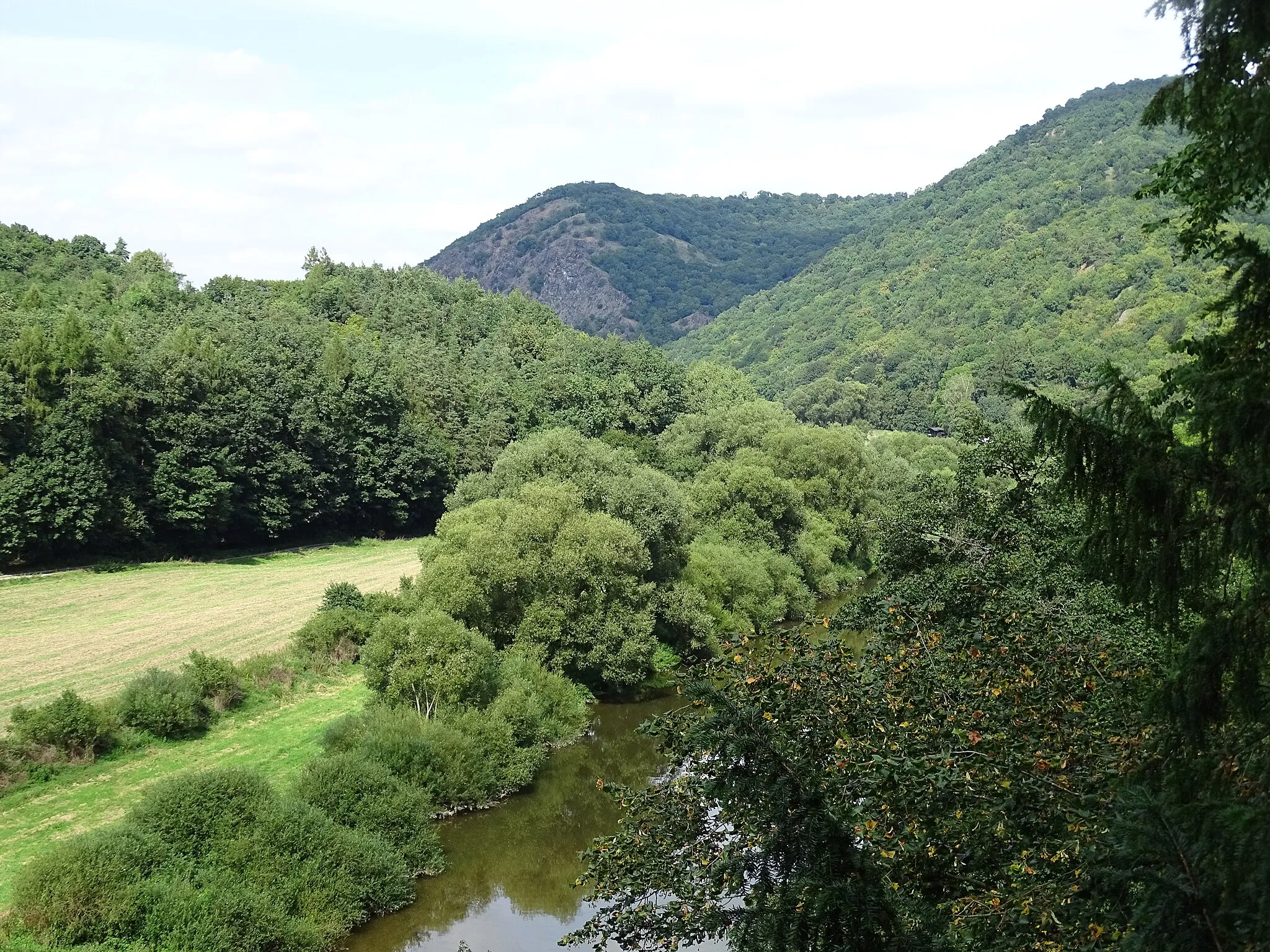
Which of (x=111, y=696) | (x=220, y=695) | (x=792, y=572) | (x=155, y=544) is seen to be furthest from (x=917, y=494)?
(x=155, y=544)

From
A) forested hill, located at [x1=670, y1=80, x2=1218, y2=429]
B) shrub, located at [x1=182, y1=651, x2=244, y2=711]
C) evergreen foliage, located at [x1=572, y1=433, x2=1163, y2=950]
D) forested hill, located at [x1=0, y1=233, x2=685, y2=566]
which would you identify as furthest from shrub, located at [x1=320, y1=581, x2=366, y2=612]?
forested hill, located at [x1=670, y1=80, x2=1218, y2=429]

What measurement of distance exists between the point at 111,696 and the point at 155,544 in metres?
28.4

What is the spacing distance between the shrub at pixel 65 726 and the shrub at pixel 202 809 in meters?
6.72

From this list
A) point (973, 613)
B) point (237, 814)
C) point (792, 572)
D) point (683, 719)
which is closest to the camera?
point (683, 719)

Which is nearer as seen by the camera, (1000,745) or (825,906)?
(825,906)

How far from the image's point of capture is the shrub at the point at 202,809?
71.6ft

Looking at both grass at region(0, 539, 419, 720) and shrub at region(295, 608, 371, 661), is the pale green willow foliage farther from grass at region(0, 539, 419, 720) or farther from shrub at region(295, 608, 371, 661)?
grass at region(0, 539, 419, 720)

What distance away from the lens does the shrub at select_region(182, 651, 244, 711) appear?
33125mm

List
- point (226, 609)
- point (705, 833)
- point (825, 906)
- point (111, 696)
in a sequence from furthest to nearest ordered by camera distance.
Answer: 1. point (226, 609)
2. point (111, 696)
3. point (705, 833)
4. point (825, 906)

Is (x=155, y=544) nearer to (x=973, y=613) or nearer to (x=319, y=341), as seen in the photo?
(x=319, y=341)

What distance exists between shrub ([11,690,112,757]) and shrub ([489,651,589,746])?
37.6 ft

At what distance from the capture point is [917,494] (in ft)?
76.5

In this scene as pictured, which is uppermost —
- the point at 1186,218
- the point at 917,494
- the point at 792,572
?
the point at 1186,218

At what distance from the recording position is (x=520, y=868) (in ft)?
86.8
